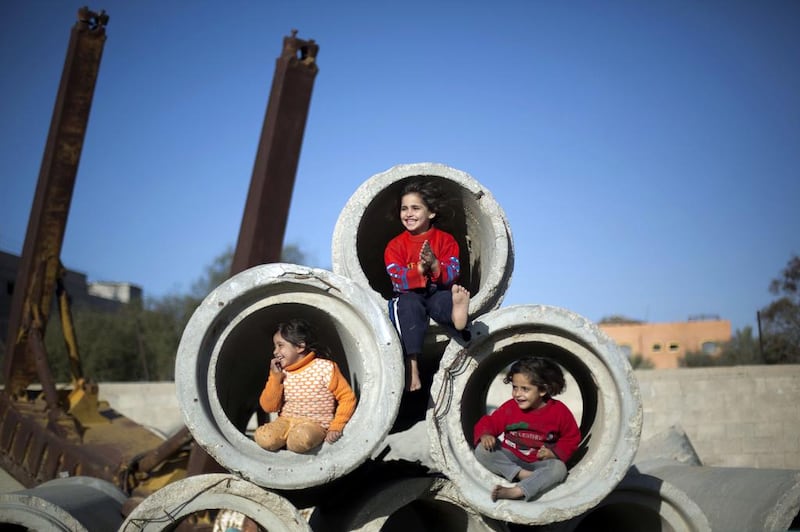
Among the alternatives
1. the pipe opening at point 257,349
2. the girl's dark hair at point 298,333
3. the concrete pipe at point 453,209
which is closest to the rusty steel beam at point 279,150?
the pipe opening at point 257,349

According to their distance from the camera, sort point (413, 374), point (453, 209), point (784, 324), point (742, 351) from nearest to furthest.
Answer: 1. point (413, 374)
2. point (453, 209)
3. point (784, 324)
4. point (742, 351)

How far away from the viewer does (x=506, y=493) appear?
3.24m

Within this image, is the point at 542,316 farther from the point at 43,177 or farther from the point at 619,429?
the point at 43,177

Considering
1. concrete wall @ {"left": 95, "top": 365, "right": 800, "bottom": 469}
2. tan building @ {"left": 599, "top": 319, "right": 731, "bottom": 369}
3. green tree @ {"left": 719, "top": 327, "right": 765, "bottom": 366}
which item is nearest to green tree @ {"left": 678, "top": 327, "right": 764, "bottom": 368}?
green tree @ {"left": 719, "top": 327, "right": 765, "bottom": 366}

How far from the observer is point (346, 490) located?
3816mm

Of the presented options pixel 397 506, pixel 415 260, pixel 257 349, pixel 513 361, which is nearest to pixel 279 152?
pixel 257 349

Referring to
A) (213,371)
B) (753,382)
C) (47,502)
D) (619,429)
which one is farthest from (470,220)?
(753,382)

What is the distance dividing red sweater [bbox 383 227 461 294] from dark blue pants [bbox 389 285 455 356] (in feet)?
0.33

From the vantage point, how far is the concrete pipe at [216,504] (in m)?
3.13

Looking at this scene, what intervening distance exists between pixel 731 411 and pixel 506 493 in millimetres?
7552

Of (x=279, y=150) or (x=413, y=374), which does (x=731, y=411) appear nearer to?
(x=279, y=150)

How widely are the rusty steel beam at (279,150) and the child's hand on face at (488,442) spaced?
3.09 metres

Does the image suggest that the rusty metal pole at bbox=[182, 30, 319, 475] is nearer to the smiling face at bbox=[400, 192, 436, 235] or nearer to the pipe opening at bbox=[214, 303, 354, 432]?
the pipe opening at bbox=[214, 303, 354, 432]

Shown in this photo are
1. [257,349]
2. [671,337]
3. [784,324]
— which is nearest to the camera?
[257,349]
